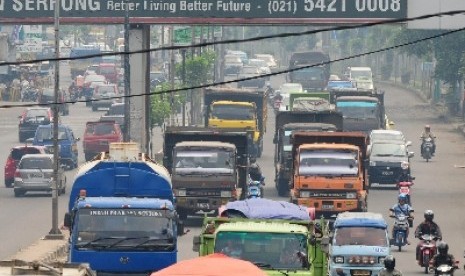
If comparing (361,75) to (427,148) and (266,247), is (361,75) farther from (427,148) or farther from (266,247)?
(266,247)

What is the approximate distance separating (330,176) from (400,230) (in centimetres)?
509

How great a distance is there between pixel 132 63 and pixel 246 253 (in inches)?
1170

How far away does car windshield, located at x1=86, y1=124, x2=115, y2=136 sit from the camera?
65.2 meters

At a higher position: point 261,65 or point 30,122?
point 261,65

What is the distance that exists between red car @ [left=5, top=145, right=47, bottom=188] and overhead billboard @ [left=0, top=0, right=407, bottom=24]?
4613 millimetres

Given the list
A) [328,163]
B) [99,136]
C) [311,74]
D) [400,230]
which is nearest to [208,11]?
[328,163]

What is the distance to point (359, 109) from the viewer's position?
221ft

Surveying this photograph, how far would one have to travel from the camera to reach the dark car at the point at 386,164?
5466 cm

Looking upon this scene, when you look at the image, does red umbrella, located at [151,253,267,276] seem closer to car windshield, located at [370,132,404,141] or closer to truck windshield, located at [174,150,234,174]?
truck windshield, located at [174,150,234,174]

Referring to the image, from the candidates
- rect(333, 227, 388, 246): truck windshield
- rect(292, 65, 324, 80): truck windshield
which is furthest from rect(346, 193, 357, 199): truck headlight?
rect(292, 65, 324, 80): truck windshield

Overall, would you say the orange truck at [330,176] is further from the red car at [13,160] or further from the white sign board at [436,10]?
the red car at [13,160]

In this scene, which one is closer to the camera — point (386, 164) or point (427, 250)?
point (427, 250)

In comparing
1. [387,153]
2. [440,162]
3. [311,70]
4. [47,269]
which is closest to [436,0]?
[387,153]

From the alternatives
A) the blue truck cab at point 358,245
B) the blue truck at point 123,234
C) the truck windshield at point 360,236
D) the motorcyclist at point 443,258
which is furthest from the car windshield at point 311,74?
the blue truck at point 123,234
